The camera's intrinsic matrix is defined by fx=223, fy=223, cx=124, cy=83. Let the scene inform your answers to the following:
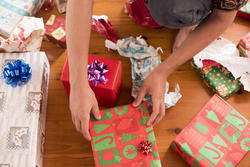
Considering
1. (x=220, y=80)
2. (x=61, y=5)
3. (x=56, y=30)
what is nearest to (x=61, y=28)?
(x=56, y=30)

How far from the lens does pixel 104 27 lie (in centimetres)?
107

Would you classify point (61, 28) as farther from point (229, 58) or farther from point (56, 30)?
point (229, 58)

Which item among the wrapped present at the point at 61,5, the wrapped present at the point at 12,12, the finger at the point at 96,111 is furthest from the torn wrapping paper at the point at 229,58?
the wrapped present at the point at 12,12

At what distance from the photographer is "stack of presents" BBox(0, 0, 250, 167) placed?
774 mm

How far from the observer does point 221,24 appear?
2.33 ft

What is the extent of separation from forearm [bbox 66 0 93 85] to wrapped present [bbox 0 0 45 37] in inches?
21.4

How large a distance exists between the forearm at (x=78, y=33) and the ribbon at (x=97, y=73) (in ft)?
0.50

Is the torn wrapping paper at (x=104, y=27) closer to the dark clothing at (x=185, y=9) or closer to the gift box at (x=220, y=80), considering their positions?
the dark clothing at (x=185, y=9)

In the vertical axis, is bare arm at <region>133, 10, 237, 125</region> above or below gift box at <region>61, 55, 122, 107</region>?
above

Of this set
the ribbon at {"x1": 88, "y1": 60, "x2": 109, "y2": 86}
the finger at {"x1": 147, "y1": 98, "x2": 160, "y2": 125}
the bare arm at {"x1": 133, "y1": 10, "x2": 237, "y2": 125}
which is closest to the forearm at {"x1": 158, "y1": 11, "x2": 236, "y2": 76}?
the bare arm at {"x1": 133, "y1": 10, "x2": 237, "y2": 125}

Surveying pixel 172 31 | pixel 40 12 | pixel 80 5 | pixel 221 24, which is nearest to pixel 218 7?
pixel 221 24

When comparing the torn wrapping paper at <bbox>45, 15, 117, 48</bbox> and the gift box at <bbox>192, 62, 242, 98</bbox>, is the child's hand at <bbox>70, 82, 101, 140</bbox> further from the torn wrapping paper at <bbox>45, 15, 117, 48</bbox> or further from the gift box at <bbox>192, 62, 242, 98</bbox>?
the gift box at <bbox>192, 62, 242, 98</bbox>

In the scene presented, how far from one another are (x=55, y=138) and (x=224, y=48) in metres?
0.89

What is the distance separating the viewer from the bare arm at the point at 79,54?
609 mm
